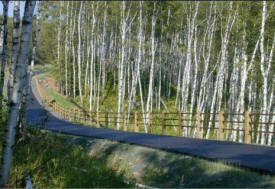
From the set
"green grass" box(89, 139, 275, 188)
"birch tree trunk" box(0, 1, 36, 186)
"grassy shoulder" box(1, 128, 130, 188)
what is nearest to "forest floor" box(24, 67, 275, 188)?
"green grass" box(89, 139, 275, 188)

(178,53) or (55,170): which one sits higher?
(178,53)

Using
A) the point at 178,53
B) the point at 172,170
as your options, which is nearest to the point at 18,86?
the point at 172,170

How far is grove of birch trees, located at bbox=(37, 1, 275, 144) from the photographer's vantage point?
29.2 meters

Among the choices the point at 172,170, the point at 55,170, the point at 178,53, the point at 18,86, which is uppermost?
the point at 178,53

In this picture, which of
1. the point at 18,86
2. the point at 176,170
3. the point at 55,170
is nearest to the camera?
the point at 18,86

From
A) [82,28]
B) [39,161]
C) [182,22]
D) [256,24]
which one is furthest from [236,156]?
[82,28]

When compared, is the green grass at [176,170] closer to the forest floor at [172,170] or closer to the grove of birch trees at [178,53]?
the forest floor at [172,170]

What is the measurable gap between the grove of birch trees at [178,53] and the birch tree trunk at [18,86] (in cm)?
1713

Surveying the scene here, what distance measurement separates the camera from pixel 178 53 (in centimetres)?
5356

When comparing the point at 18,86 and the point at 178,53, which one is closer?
the point at 18,86

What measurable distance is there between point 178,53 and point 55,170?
4521cm

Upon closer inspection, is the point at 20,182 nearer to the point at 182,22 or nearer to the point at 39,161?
the point at 39,161

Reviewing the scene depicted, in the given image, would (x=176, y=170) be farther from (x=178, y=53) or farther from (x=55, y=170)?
(x=178, y=53)

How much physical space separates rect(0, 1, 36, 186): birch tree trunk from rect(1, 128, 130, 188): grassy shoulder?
25.8 inches
